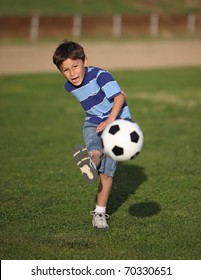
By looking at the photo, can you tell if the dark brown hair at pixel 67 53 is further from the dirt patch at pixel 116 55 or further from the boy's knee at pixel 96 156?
the dirt patch at pixel 116 55

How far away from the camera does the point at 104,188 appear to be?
672 cm

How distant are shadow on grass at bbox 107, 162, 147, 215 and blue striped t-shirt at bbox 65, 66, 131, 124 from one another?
1.12 meters

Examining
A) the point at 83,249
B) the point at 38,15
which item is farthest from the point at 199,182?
the point at 38,15

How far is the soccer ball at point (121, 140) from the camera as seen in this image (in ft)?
20.4

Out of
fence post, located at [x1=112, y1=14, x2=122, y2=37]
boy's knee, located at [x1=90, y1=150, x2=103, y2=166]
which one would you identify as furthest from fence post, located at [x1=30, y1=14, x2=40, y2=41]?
boy's knee, located at [x1=90, y1=150, x2=103, y2=166]

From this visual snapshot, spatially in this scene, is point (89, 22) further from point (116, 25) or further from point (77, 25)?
point (116, 25)

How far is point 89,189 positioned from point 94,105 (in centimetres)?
185

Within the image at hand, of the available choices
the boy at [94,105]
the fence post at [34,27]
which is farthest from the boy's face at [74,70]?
the fence post at [34,27]

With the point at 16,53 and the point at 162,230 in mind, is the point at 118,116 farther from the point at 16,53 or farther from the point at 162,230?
the point at 16,53

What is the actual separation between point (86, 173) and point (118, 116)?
27.6 inches

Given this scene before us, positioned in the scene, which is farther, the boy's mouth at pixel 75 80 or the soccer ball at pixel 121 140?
the boy's mouth at pixel 75 80

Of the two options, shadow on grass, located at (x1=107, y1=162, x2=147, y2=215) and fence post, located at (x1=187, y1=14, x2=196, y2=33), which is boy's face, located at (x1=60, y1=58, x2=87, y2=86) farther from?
fence post, located at (x1=187, y1=14, x2=196, y2=33)

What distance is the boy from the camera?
21.0ft

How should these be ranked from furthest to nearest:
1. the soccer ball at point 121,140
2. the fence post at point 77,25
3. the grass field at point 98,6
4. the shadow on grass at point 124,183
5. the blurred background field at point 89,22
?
the grass field at point 98,6 < the fence post at point 77,25 < the blurred background field at point 89,22 < the shadow on grass at point 124,183 < the soccer ball at point 121,140
